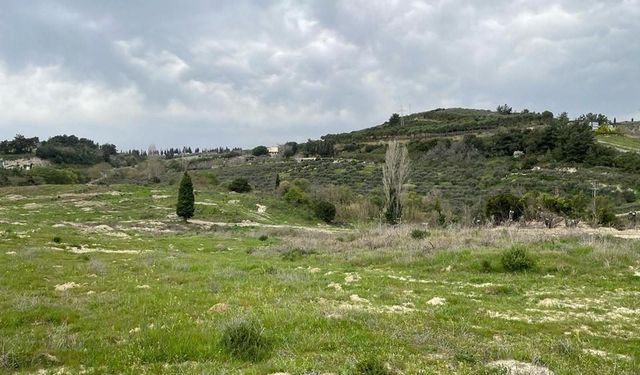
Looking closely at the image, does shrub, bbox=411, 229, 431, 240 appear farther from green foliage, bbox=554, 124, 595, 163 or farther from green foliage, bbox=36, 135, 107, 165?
green foliage, bbox=36, 135, 107, 165

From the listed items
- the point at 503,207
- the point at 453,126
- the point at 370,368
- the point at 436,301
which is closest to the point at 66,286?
the point at 436,301

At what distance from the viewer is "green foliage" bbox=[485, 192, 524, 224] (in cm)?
4144

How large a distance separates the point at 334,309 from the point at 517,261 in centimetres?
963

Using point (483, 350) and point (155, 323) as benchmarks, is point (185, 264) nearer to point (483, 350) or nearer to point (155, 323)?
point (155, 323)

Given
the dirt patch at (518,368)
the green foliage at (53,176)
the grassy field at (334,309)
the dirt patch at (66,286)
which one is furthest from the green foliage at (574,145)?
the green foliage at (53,176)

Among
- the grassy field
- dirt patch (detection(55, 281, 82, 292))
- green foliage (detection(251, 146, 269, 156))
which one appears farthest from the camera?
green foliage (detection(251, 146, 269, 156))

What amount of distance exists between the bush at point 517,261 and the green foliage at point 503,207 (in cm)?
2486

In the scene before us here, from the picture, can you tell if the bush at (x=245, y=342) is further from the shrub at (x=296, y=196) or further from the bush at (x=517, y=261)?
the shrub at (x=296, y=196)

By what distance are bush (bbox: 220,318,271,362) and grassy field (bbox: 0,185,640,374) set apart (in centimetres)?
3

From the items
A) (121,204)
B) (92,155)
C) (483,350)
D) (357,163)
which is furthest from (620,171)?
(92,155)

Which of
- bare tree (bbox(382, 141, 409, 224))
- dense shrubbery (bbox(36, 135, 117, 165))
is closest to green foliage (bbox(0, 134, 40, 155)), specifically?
dense shrubbery (bbox(36, 135, 117, 165))

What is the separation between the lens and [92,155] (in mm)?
139750

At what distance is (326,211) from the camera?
2251 inches

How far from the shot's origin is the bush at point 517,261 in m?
17.2
